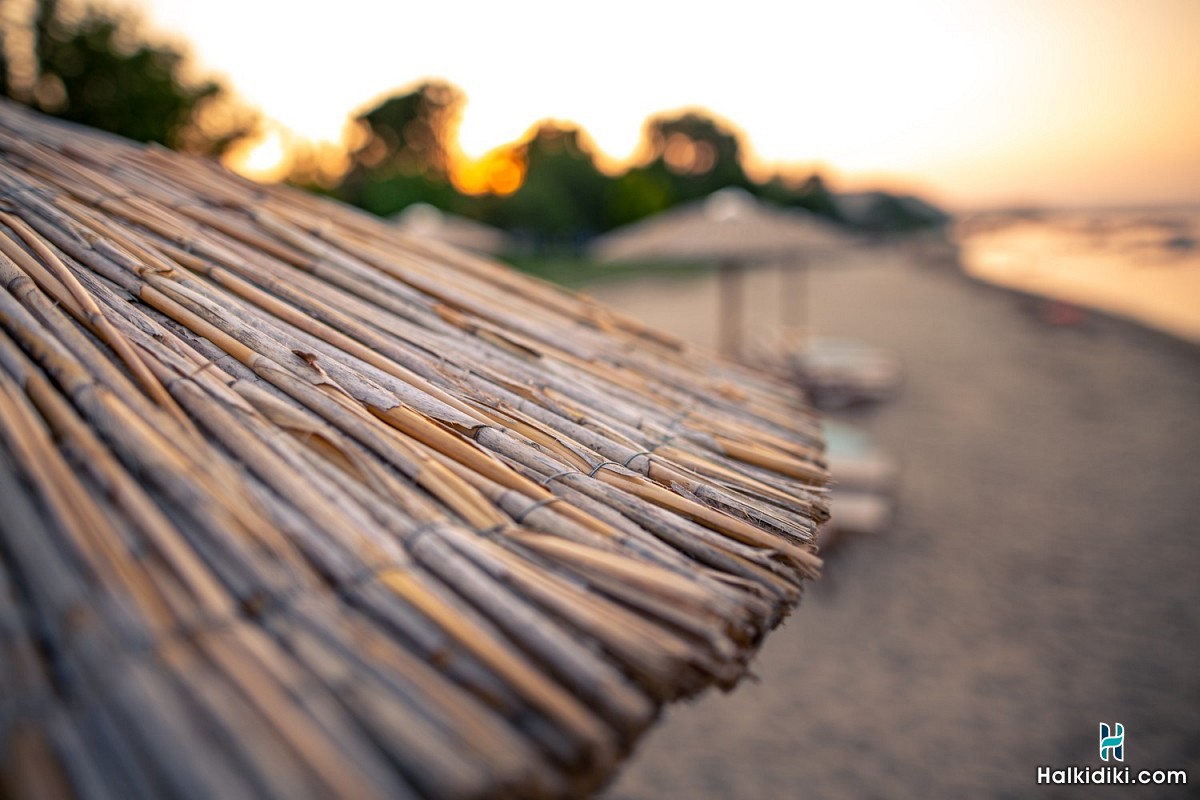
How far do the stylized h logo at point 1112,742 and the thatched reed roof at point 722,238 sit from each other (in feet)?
18.6

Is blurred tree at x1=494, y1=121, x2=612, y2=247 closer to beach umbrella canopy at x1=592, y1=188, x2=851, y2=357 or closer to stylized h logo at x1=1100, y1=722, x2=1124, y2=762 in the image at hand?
beach umbrella canopy at x1=592, y1=188, x2=851, y2=357

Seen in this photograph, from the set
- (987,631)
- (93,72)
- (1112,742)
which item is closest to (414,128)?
(93,72)

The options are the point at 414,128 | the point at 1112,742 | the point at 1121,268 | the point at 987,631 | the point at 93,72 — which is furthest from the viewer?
the point at 414,128

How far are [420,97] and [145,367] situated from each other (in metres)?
54.6

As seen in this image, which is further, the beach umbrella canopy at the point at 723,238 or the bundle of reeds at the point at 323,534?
the beach umbrella canopy at the point at 723,238

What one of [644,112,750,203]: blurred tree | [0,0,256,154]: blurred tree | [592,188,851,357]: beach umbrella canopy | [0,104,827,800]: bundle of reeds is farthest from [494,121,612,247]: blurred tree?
[0,104,827,800]: bundle of reeds

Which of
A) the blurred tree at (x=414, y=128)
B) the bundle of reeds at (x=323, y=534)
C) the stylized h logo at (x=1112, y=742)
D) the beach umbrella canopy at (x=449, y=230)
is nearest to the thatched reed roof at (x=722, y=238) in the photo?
the beach umbrella canopy at (x=449, y=230)

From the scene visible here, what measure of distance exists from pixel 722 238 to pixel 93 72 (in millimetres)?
10903

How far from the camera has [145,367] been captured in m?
0.93

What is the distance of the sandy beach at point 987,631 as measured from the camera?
367 centimetres

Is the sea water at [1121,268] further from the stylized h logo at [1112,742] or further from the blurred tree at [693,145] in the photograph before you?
the blurred tree at [693,145]

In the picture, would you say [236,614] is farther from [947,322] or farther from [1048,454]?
[947,322]

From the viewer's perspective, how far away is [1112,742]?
3752 millimetres

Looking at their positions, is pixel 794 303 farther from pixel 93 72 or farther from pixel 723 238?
pixel 93 72
